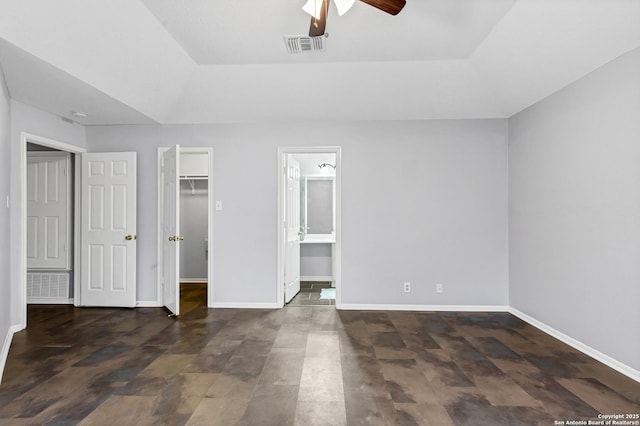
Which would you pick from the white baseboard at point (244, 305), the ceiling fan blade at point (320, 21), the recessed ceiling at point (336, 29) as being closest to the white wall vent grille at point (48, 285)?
the white baseboard at point (244, 305)

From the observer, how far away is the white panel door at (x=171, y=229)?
4152 millimetres

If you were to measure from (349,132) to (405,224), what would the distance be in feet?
4.60

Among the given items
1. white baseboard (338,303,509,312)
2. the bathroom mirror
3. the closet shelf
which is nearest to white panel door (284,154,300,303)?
white baseboard (338,303,509,312)

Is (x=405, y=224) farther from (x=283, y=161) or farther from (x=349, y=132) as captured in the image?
(x=283, y=161)

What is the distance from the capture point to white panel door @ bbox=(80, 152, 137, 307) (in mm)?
4516

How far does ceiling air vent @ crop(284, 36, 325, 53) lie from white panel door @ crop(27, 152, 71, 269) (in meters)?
3.50

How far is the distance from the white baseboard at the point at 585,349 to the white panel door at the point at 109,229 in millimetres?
4873

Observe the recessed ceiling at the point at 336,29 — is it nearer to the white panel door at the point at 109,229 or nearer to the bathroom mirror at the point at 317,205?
the white panel door at the point at 109,229

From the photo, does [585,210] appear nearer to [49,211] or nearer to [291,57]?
[291,57]

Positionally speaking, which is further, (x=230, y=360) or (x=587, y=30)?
(x=230, y=360)

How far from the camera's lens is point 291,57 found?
3.68m

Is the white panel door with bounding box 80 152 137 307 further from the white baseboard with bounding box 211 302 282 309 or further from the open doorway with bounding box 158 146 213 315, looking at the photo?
the white baseboard with bounding box 211 302 282 309

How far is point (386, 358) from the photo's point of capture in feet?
9.75

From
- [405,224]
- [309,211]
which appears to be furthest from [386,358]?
[309,211]
